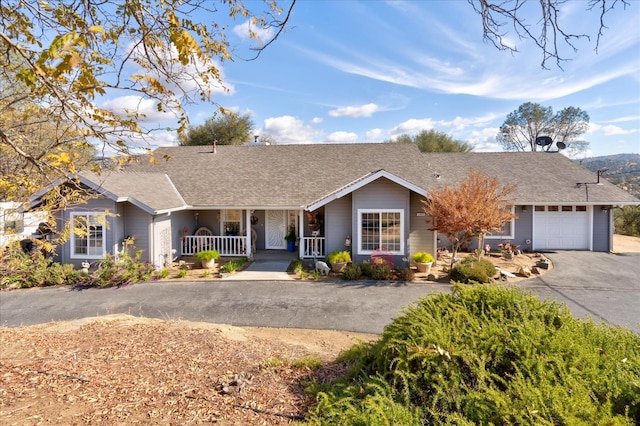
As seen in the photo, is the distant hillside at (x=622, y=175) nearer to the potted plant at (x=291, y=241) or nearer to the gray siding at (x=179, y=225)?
the potted plant at (x=291, y=241)

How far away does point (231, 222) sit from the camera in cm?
1683

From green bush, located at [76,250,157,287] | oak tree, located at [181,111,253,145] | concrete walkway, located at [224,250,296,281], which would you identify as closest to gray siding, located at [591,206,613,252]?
concrete walkway, located at [224,250,296,281]

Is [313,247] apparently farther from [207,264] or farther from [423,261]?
[423,261]

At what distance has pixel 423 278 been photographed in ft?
40.9

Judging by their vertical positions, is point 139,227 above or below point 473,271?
above

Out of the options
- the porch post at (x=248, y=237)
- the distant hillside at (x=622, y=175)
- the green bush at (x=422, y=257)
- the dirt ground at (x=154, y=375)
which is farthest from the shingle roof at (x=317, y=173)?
the dirt ground at (x=154, y=375)

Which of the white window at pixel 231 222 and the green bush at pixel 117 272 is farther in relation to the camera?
the white window at pixel 231 222

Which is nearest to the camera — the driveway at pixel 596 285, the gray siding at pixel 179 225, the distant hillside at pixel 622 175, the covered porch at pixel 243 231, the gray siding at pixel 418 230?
the driveway at pixel 596 285

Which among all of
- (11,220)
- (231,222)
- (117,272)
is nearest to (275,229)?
(231,222)

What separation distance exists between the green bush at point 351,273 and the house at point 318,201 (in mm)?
1281

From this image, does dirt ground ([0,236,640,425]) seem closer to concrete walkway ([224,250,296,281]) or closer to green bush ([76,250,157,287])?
green bush ([76,250,157,287])

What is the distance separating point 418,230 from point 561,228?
28.2 ft

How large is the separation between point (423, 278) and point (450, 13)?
9.85m

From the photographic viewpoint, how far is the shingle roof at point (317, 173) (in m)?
15.6
